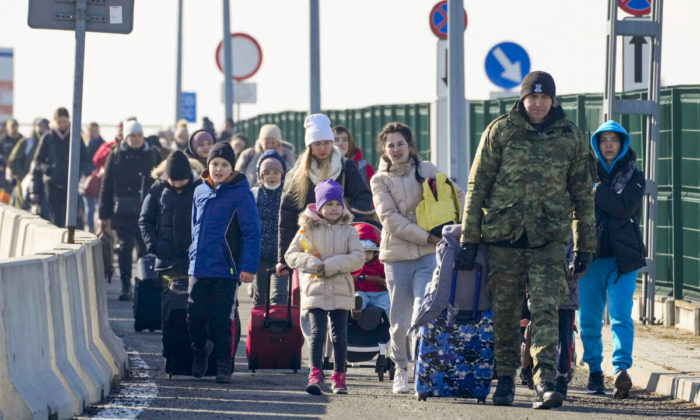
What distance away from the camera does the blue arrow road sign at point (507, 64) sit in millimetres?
18383

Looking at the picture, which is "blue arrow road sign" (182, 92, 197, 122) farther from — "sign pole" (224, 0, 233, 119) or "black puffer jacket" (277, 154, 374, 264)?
"black puffer jacket" (277, 154, 374, 264)

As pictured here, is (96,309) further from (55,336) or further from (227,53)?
(227,53)

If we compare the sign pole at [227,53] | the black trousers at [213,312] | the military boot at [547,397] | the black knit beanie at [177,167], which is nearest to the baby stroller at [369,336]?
the black trousers at [213,312]

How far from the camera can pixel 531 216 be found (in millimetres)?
9086

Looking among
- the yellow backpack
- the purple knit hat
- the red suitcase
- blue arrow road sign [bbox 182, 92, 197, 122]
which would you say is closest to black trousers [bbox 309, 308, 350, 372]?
the red suitcase

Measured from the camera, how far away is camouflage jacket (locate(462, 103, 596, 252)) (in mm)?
9102

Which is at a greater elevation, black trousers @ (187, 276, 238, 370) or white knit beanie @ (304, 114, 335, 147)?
white knit beanie @ (304, 114, 335, 147)

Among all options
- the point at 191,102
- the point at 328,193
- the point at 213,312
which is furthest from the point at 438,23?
the point at 191,102

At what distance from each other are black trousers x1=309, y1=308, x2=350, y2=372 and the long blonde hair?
3.54 feet

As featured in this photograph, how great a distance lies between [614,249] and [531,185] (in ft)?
3.73

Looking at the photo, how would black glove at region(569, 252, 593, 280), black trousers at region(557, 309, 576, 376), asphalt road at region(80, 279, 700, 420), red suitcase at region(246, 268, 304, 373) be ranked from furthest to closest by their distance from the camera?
red suitcase at region(246, 268, 304, 373)
black trousers at region(557, 309, 576, 376)
black glove at region(569, 252, 593, 280)
asphalt road at region(80, 279, 700, 420)

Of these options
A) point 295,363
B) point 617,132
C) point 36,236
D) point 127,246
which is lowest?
point 295,363

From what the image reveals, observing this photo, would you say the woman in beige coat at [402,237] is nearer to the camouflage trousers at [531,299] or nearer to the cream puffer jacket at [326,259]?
the cream puffer jacket at [326,259]

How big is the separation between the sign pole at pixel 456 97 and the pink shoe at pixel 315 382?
509cm
